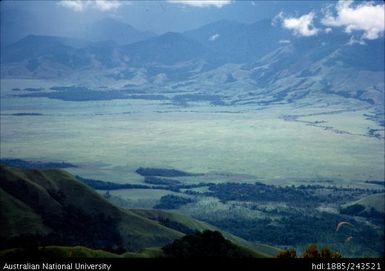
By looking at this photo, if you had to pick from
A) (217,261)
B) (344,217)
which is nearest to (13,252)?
(217,261)

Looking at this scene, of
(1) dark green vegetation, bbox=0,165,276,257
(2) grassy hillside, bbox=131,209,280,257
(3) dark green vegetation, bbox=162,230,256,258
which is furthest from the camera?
(2) grassy hillside, bbox=131,209,280,257

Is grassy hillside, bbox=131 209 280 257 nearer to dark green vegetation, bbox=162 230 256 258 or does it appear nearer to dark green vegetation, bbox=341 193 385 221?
dark green vegetation, bbox=162 230 256 258

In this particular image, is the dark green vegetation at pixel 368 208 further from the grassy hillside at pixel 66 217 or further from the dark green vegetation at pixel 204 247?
the dark green vegetation at pixel 204 247

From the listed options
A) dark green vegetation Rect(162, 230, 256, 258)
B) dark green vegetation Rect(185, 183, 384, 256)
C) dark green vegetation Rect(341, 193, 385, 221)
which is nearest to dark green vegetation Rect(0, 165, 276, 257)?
dark green vegetation Rect(185, 183, 384, 256)

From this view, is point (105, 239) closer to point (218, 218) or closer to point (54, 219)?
point (54, 219)

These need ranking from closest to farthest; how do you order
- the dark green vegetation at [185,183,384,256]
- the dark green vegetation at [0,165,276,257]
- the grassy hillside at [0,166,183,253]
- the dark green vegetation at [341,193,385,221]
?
the dark green vegetation at [0,165,276,257] < the grassy hillside at [0,166,183,253] < the dark green vegetation at [185,183,384,256] < the dark green vegetation at [341,193,385,221]

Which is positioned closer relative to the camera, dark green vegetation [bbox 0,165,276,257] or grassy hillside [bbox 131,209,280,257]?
dark green vegetation [bbox 0,165,276,257]
